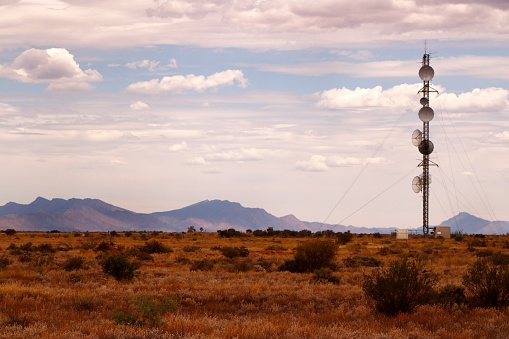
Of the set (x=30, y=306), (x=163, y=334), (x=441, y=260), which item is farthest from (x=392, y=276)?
(x=441, y=260)

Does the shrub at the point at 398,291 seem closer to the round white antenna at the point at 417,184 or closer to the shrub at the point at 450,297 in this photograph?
the shrub at the point at 450,297

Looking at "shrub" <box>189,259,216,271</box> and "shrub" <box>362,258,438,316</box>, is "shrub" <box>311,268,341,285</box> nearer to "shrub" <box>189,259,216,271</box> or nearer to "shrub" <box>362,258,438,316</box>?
"shrub" <box>362,258,438,316</box>

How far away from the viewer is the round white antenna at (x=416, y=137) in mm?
76375

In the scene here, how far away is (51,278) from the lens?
87.0 feet

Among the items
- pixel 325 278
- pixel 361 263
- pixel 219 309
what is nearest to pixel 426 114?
pixel 361 263

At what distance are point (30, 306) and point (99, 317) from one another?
2763 mm

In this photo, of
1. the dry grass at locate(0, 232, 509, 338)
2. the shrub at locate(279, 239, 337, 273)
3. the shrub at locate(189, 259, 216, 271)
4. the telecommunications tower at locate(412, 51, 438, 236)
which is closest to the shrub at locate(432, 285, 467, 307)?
the dry grass at locate(0, 232, 509, 338)

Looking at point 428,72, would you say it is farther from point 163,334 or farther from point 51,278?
point 163,334

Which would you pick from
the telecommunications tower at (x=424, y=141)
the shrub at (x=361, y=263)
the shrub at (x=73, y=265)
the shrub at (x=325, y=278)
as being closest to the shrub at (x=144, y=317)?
the shrub at (x=325, y=278)

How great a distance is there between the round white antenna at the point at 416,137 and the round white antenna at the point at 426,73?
6120 mm

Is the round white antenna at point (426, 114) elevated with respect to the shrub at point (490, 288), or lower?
elevated

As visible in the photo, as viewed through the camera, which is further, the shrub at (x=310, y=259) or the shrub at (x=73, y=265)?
the shrub at (x=310, y=259)

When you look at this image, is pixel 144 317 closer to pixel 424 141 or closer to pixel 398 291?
pixel 398 291

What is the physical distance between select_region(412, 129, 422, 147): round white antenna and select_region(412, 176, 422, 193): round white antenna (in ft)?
12.7
